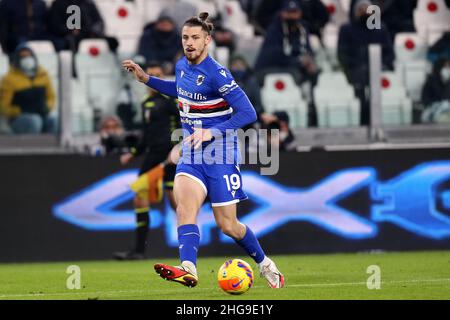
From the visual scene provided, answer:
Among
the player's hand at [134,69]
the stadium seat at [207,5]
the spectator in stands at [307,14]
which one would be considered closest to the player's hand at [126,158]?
the stadium seat at [207,5]

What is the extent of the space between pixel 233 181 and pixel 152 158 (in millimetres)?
4955

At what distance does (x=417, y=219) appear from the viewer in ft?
49.3

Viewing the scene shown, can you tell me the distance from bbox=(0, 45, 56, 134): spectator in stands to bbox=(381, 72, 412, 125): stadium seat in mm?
4392

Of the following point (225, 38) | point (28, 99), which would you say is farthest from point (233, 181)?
point (225, 38)

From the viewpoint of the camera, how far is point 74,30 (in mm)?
15781

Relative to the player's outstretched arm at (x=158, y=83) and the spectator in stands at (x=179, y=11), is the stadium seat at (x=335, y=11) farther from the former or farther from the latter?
the player's outstretched arm at (x=158, y=83)

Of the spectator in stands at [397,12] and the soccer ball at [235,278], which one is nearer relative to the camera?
the soccer ball at [235,278]

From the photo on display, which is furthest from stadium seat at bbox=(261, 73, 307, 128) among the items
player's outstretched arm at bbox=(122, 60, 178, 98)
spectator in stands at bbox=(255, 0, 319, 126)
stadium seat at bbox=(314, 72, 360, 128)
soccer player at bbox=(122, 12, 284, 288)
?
soccer player at bbox=(122, 12, 284, 288)

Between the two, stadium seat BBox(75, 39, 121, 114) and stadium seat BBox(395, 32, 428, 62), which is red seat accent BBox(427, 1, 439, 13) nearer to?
stadium seat BBox(395, 32, 428, 62)

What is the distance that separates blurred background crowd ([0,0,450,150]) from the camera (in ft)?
48.5

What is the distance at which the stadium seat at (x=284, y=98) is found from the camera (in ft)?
50.2

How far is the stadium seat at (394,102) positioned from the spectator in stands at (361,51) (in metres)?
0.21

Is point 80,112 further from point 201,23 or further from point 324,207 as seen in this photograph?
point 201,23

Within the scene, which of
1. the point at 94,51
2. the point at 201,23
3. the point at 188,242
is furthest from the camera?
the point at 94,51
